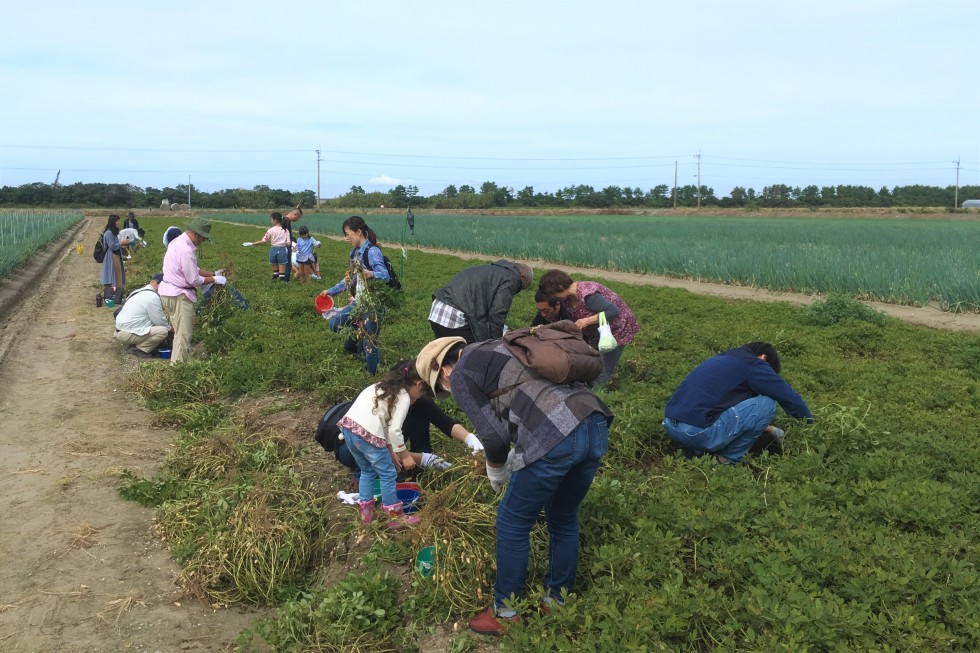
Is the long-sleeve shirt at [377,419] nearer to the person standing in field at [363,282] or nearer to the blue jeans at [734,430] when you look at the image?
the blue jeans at [734,430]

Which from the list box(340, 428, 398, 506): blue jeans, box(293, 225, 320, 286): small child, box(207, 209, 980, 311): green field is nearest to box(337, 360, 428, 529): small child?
box(340, 428, 398, 506): blue jeans

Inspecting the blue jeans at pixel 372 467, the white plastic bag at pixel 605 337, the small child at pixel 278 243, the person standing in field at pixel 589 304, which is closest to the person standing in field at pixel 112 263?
the small child at pixel 278 243

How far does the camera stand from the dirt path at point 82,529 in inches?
136

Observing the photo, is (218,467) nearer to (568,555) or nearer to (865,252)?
(568,555)

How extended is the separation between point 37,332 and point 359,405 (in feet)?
27.3

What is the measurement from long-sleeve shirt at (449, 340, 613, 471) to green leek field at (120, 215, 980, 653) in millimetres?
778

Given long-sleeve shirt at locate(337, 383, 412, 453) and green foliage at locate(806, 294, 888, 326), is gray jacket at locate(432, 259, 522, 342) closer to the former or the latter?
long-sleeve shirt at locate(337, 383, 412, 453)

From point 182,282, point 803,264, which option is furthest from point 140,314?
point 803,264

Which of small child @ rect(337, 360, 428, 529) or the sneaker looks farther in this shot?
the sneaker

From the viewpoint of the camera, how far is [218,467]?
505 centimetres

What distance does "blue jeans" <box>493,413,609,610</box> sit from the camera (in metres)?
2.88

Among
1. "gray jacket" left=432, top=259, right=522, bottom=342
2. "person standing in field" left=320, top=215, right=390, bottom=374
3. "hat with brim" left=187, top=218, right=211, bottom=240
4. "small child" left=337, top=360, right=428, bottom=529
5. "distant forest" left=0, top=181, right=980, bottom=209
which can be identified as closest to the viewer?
"small child" left=337, top=360, right=428, bottom=529

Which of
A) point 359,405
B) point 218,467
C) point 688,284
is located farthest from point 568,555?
point 688,284

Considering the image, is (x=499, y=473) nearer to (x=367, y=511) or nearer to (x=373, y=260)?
(x=367, y=511)
